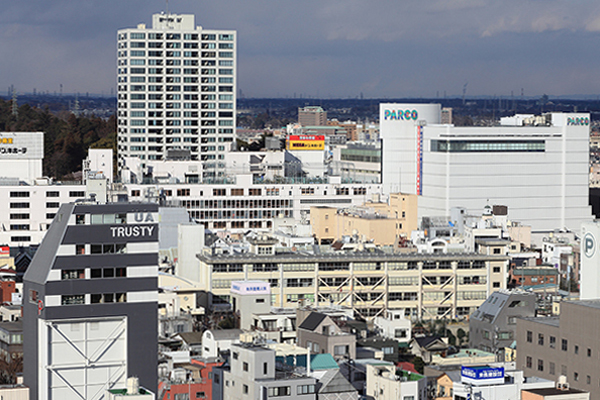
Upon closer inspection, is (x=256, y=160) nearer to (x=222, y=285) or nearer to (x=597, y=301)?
(x=222, y=285)

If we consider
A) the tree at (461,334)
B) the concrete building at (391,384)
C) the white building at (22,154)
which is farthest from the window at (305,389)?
the white building at (22,154)

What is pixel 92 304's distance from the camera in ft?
128

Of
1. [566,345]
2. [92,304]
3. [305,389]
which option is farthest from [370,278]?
[92,304]

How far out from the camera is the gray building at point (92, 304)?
1532 inches

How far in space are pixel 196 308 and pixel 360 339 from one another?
12.6 metres

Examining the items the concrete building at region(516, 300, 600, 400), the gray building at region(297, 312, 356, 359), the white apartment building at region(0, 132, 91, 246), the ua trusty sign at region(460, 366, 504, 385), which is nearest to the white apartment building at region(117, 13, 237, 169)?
the white apartment building at region(0, 132, 91, 246)

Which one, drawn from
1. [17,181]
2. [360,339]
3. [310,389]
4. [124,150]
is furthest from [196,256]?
[124,150]

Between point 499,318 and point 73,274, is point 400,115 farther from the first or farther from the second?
point 73,274

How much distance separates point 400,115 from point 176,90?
27.4 m

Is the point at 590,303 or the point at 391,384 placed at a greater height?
the point at 590,303

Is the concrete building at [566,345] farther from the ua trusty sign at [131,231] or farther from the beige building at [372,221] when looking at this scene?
the beige building at [372,221]

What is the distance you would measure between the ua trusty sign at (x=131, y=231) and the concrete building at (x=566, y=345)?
675 inches

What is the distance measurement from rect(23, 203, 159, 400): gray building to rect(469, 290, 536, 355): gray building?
26458mm

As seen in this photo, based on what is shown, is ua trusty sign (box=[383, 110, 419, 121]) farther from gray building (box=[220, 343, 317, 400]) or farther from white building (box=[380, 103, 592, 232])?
gray building (box=[220, 343, 317, 400])
